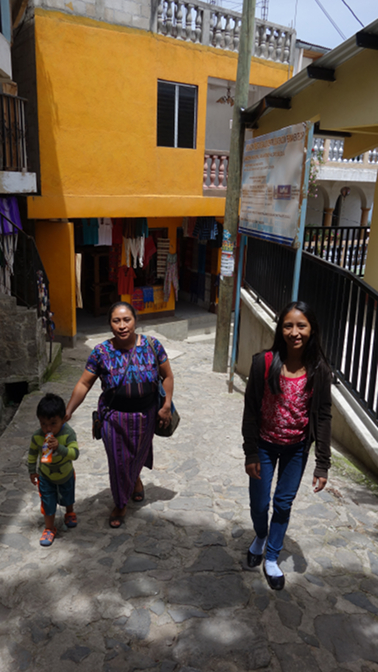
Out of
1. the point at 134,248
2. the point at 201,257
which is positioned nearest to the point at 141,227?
the point at 134,248

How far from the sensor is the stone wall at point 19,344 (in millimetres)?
7041

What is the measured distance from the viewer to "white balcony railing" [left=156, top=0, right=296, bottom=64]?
37.7 feet

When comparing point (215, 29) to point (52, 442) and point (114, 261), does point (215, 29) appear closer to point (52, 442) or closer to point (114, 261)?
point (114, 261)

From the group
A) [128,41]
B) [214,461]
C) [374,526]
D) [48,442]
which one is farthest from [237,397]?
[128,41]

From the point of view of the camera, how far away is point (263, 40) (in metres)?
13.1

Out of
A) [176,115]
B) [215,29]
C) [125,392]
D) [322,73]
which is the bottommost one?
[125,392]

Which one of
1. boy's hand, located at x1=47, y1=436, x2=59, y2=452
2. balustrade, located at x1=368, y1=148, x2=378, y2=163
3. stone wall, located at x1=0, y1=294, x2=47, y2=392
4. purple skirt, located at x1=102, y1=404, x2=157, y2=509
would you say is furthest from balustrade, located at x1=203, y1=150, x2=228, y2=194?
boy's hand, located at x1=47, y1=436, x2=59, y2=452

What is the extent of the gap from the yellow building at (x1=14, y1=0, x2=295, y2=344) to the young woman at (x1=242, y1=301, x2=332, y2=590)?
8.59m

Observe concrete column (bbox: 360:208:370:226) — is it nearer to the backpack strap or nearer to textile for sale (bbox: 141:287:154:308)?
textile for sale (bbox: 141:287:154:308)

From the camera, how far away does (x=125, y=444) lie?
3.73m

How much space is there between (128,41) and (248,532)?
1045 centimetres

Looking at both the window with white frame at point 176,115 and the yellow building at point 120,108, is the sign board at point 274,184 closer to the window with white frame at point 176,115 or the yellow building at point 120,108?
the yellow building at point 120,108

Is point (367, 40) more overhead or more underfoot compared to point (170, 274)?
more overhead

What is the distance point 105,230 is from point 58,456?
32.2 feet
